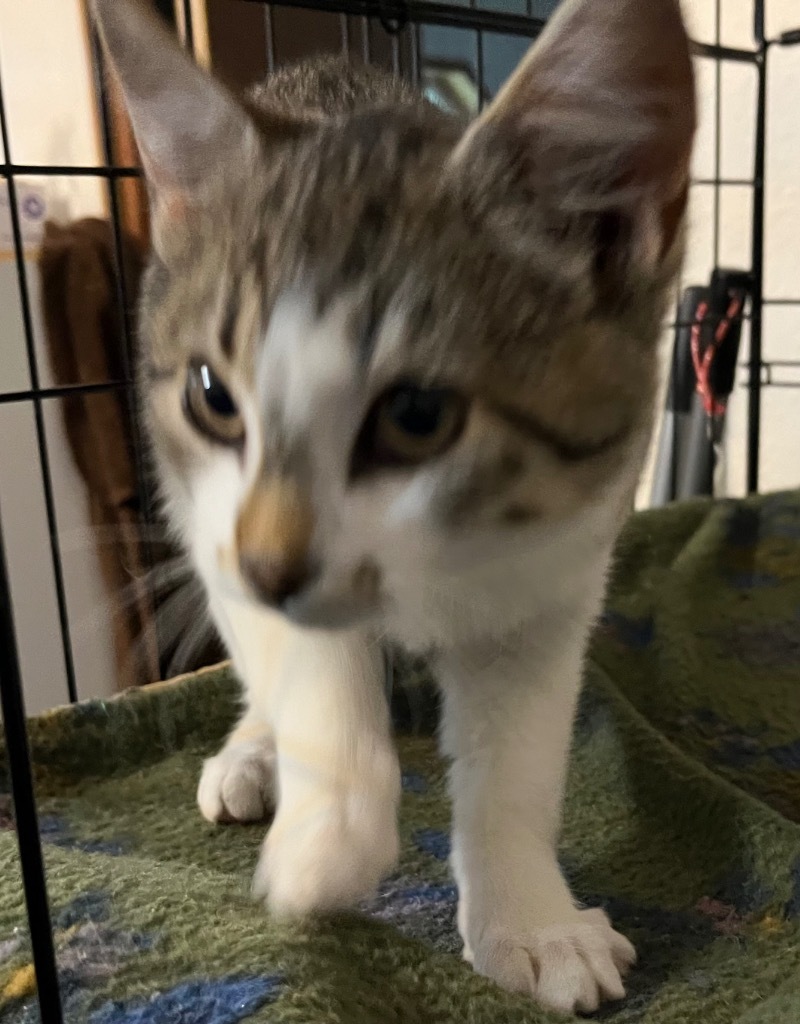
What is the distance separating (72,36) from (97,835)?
1072mm

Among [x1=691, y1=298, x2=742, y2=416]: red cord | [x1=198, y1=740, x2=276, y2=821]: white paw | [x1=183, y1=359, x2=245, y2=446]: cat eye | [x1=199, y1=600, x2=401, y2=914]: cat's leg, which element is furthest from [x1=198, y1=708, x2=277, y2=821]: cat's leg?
[x1=691, y1=298, x2=742, y2=416]: red cord

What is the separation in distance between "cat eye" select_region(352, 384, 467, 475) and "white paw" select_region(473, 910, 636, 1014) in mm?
349

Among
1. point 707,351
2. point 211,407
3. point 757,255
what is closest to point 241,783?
point 211,407

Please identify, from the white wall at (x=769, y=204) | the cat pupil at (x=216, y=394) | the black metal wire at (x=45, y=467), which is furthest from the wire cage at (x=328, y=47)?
the cat pupil at (x=216, y=394)

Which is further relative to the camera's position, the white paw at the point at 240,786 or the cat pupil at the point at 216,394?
the white paw at the point at 240,786

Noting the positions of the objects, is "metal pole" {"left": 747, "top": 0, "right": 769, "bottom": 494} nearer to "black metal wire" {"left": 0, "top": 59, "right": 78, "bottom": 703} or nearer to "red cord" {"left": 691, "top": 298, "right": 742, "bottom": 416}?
"red cord" {"left": 691, "top": 298, "right": 742, "bottom": 416}

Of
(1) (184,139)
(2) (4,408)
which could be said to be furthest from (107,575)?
(1) (184,139)

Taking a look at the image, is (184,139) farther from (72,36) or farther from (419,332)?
(72,36)

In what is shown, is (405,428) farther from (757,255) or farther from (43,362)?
(757,255)

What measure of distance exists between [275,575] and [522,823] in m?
0.35

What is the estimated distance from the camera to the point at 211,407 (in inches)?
23.7

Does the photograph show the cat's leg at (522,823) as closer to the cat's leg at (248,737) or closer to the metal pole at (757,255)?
the cat's leg at (248,737)

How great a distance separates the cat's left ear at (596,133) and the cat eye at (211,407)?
0.19 meters

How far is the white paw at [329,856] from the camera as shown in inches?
23.4
